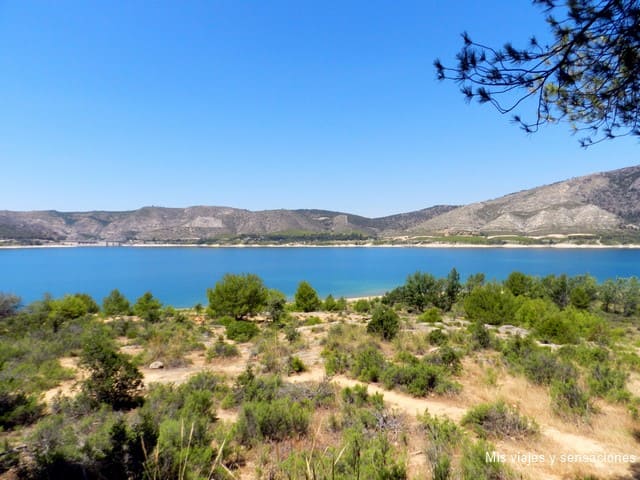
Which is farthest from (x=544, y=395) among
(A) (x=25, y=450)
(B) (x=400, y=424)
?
(A) (x=25, y=450)

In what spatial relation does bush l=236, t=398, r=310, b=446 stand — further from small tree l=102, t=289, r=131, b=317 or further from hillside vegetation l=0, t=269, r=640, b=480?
small tree l=102, t=289, r=131, b=317

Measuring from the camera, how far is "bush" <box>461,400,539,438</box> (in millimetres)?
5055

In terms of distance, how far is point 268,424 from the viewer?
5.16 meters

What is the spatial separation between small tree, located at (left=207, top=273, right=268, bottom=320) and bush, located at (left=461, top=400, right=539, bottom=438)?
2015 cm

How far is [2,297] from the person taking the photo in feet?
72.7

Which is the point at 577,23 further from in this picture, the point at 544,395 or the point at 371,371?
the point at 371,371

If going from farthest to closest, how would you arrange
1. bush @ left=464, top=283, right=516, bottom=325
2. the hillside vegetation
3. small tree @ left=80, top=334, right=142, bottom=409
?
1. bush @ left=464, top=283, right=516, bottom=325
2. small tree @ left=80, top=334, right=142, bottom=409
3. the hillside vegetation

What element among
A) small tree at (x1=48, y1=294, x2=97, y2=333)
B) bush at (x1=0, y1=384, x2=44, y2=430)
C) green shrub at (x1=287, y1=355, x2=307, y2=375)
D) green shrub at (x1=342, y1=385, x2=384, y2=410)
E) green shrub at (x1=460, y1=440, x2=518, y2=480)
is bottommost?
small tree at (x1=48, y1=294, x2=97, y2=333)

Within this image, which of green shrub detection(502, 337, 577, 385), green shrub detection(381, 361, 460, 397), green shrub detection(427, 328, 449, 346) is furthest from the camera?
green shrub detection(427, 328, 449, 346)

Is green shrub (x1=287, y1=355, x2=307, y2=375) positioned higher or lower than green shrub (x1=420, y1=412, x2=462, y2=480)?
lower

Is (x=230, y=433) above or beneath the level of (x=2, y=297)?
above

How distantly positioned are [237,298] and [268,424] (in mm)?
19359

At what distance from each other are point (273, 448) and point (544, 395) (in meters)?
5.98

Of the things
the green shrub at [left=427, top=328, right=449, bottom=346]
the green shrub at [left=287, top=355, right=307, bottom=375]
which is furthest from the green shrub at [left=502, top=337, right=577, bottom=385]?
the green shrub at [left=287, top=355, right=307, bottom=375]
